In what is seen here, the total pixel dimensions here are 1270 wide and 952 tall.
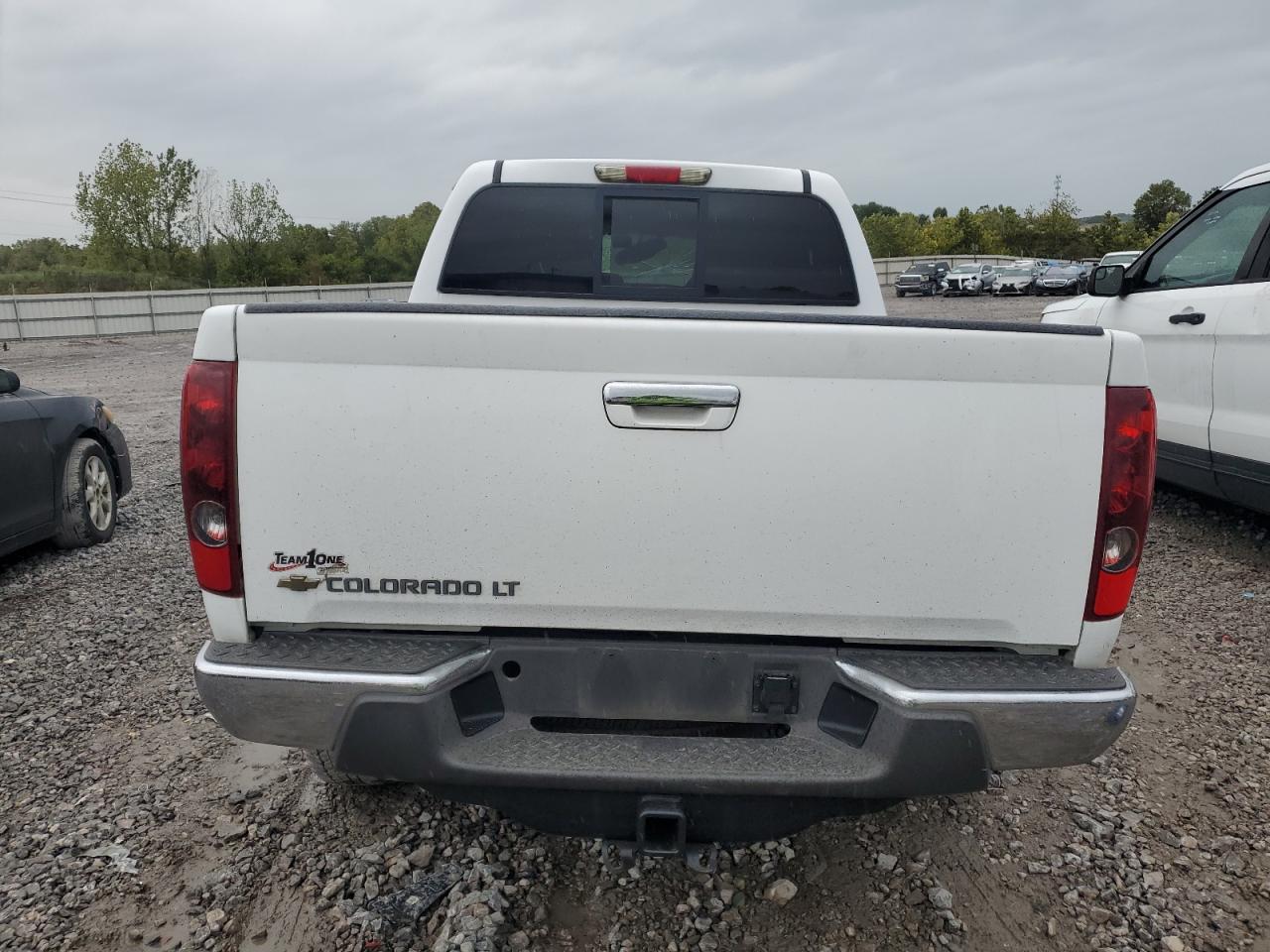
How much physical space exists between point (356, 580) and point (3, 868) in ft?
5.51

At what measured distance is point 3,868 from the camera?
270cm

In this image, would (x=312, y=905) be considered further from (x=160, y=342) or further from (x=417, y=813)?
(x=160, y=342)

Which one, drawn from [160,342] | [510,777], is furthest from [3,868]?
[160,342]

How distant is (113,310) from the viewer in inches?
1387

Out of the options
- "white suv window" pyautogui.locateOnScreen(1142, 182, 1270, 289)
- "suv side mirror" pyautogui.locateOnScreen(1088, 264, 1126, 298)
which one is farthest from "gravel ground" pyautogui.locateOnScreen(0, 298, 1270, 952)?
"suv side mirror" pyautogui.locateOnScreen(1088, 264, 1126, 298)

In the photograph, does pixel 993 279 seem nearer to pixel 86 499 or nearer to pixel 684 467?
pixel 86 499

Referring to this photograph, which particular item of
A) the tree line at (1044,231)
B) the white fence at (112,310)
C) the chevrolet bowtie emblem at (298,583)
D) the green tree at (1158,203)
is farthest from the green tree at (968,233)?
the chevrolet bowtie emblem at (298,583)

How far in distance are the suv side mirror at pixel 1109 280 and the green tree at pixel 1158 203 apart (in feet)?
237

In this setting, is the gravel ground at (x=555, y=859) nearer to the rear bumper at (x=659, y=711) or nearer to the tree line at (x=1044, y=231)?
the rear bumper at (x=659, y=711)

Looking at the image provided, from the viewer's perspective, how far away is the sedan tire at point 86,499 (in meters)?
5.66

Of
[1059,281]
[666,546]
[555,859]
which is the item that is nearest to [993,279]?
[1059,281]

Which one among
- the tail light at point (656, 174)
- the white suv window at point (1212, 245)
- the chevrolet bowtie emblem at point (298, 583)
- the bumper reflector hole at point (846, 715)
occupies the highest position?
the tail light at point (656, 174)

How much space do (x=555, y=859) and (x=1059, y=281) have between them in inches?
1585

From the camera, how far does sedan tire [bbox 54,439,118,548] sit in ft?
18.6
